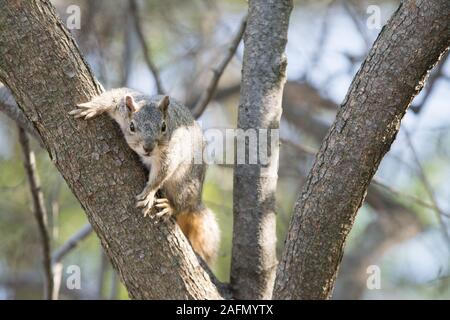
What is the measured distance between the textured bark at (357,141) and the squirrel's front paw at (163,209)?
1.85 feet

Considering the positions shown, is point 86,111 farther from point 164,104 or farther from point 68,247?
point 68,247

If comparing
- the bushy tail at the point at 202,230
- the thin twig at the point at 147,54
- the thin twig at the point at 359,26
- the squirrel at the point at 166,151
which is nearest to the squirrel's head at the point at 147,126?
the squirrel at the point at 166,151

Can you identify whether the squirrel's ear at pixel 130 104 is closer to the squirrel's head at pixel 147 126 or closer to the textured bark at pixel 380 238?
the squirrel's head at pixel 147 126

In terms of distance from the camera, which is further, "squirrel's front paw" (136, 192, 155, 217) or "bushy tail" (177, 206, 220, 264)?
"bushy tail" (177, 206, 220, 264)

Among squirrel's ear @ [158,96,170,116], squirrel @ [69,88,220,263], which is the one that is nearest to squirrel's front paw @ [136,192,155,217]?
squirrel @ [69,88,220,263]

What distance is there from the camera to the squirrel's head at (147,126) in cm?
301

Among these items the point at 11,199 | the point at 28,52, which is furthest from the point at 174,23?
the point at 28,52

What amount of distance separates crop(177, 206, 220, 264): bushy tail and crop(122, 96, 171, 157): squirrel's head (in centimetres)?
60

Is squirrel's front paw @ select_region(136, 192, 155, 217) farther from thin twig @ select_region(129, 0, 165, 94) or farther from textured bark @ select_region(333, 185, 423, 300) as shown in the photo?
textured bark @ select_region(333, 185, 423, 300)

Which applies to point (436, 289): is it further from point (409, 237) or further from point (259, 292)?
point (259, 292)

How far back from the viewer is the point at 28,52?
2.68 m

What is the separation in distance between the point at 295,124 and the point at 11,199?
8.64 ft

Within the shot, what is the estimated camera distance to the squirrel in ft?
9.80

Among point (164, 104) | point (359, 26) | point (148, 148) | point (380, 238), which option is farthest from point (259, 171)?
point (380, 238)
